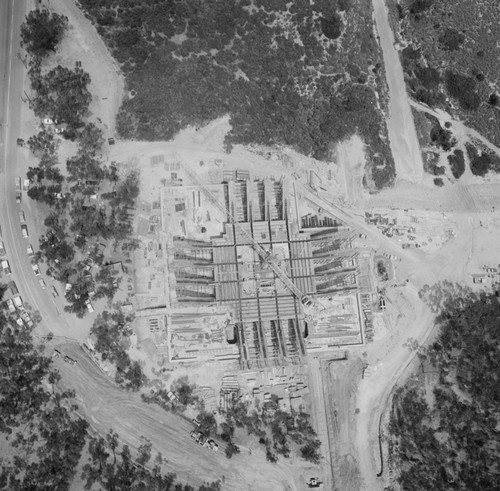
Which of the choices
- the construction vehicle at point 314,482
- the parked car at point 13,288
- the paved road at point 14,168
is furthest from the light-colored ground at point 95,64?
the construction vehicle at point 314,482

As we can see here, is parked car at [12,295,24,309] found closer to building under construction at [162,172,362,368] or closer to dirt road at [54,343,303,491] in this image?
dirt road at [54,343,303,491]

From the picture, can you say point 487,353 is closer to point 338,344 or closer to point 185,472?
point 338,344

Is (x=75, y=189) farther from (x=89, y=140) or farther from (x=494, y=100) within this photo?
(x=494, y=100)

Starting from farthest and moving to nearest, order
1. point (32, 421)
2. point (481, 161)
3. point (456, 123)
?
point (456, 123) → point (481, 161) → point (32, 421)

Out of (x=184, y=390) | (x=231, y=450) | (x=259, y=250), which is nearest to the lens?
(x=231, y=450)

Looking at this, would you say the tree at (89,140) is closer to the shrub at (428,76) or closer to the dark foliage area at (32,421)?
the dark foliage area at (32,421)

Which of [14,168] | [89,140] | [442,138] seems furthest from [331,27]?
[14,168]
